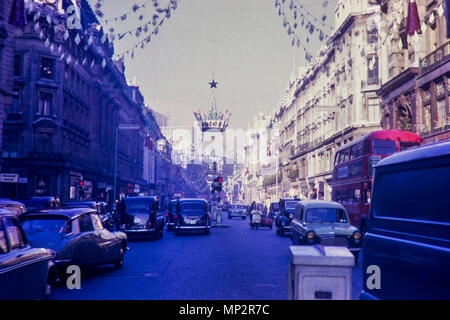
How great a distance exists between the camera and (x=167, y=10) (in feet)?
43.8

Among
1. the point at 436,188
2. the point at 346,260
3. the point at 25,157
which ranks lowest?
the point at 346,260

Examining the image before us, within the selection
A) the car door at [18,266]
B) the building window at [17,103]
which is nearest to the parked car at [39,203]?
the car door at [18,266]

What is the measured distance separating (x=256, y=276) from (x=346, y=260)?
268 inches

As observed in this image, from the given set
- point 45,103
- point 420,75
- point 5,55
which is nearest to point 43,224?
point 5,55

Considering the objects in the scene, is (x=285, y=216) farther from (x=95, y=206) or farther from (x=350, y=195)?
(x=95, y=206)

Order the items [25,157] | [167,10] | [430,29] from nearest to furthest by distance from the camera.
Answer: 1. [167,10]
2. [430,29]
3. [25,157]

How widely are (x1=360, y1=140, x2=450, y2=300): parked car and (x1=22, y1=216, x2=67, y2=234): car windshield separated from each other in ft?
20.8

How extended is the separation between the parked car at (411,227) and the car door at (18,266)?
4294mm

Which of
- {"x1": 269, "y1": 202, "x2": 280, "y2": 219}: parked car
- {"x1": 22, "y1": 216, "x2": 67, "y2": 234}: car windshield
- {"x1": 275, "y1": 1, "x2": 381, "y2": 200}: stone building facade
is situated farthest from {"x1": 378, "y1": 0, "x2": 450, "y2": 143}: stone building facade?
A: {"x1": 22, "y1": 216, "x2": 67, "y2": 234}: car windshield

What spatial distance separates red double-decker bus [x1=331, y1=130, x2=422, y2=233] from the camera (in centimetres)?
2308

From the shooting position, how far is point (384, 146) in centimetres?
2316

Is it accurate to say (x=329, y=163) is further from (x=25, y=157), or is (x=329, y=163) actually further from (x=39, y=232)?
(x=39, y=232)

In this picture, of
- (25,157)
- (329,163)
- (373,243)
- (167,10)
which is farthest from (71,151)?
(373,243)

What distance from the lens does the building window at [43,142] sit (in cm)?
4391
